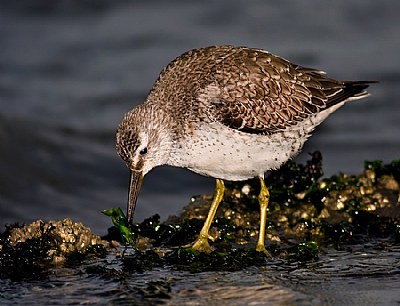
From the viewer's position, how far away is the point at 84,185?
1399 cm

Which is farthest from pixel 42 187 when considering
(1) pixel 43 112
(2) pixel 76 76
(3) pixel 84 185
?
(2) pixel 76 76

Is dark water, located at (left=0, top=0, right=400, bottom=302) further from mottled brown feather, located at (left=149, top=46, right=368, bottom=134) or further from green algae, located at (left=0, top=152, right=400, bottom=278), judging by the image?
mottled brown feather, located at (left=149, top=46, right=368, bottom=134)

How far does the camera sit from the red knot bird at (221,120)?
9.08 m

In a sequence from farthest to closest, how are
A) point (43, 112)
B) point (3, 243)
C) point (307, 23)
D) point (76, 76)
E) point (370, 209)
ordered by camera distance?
point (307, 23)
point (76, 76)
point (43, 112)
point (370, 209)
point (3, 243)

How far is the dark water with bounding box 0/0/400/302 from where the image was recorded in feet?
45.6

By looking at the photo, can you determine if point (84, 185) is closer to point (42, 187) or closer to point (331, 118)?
point (42, 187)

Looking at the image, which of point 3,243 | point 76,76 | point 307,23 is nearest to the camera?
point 3,243

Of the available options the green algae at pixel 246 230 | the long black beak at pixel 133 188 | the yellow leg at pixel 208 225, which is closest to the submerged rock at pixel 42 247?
the green algae at pixel 246 230

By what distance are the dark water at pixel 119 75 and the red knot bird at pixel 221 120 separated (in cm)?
308

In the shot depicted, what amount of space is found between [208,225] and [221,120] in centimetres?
120

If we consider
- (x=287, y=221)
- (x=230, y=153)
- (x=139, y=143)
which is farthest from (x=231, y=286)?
(x=287, y=221)

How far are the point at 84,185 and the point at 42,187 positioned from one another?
2.17ft

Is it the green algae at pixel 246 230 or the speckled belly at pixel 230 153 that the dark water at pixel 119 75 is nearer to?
the green algae at pixel 246 230

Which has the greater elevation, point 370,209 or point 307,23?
point 307,23
